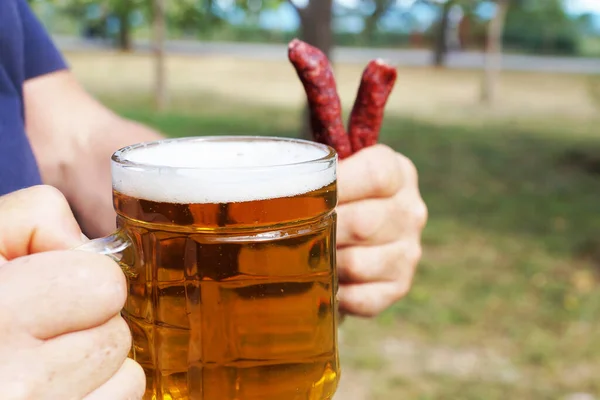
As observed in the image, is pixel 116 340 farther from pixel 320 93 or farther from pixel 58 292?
pixel 320 93

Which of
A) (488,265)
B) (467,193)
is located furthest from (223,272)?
(467,193)

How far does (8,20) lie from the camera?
1988 mm

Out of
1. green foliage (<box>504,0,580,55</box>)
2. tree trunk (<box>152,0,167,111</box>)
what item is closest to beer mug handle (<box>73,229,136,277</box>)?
tree trunk (<box>152,0,167,111</box>)

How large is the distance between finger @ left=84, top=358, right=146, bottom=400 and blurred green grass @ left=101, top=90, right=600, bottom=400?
3.32 metres

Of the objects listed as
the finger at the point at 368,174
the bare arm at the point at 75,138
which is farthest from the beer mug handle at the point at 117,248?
the bare arm at the point at 75,138

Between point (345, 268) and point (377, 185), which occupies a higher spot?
point (377, 185)

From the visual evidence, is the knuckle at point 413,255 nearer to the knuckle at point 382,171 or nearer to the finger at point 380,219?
the finger at point 380,219

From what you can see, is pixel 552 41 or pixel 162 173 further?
pixel 552 41

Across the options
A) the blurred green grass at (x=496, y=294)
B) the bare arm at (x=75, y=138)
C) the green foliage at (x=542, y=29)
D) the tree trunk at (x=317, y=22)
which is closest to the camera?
the bare arm at (x=75, y=138)

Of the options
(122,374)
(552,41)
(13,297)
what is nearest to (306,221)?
(122,374)

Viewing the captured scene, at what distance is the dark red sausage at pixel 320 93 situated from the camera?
5.15 feet

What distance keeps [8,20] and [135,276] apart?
3.77 feet

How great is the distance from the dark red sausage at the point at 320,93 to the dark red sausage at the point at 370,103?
4cm

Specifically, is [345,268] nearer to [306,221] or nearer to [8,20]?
[306,221]
